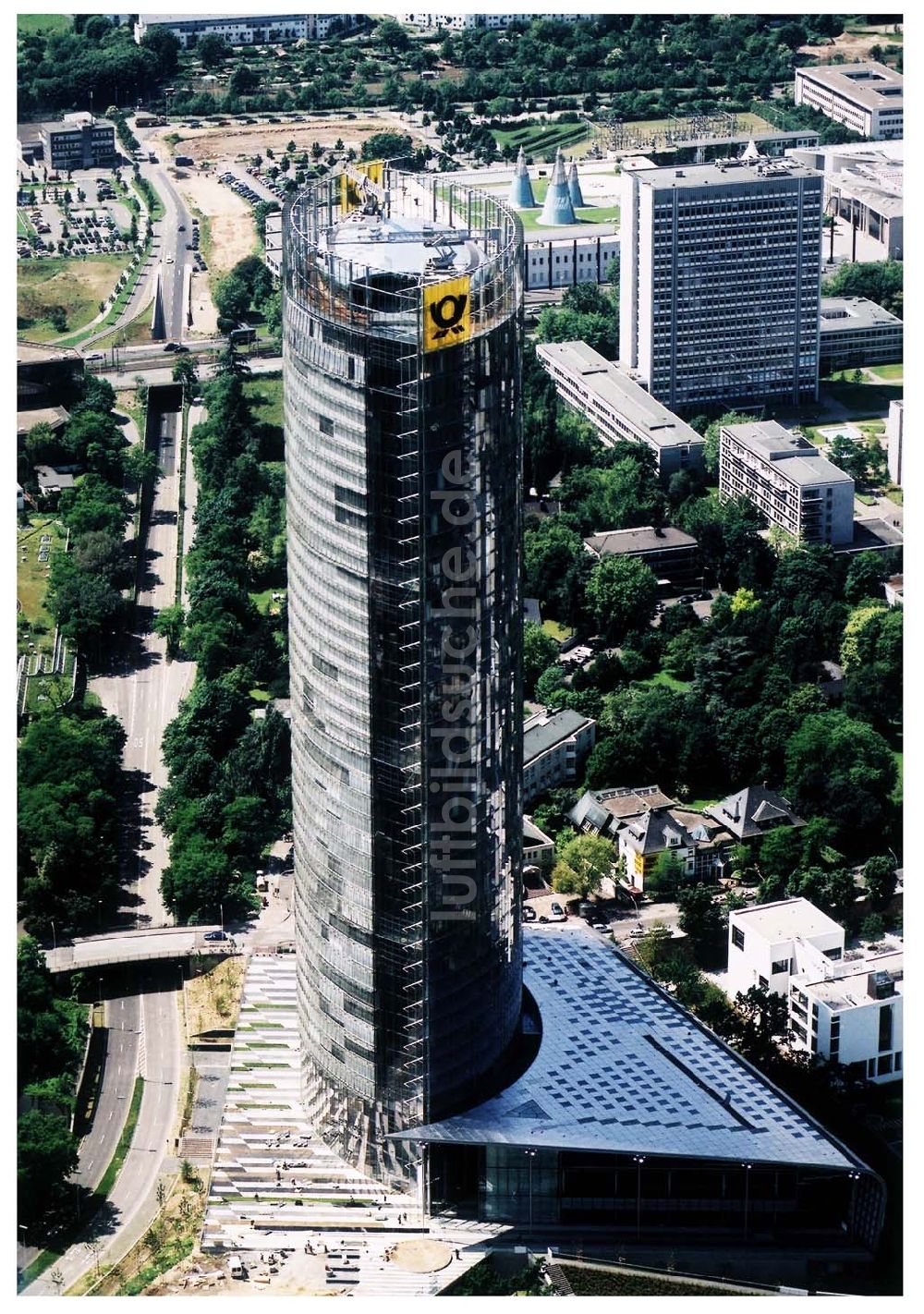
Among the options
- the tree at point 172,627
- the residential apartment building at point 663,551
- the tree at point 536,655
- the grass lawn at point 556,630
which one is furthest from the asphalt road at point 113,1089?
the residential apartment building at point 663,551

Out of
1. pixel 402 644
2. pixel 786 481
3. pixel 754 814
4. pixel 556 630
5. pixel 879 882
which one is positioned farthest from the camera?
pixel 786 481

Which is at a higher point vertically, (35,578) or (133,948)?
(35,578)

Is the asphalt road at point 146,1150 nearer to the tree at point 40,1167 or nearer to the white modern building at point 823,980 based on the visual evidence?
the tree at point 40,1167

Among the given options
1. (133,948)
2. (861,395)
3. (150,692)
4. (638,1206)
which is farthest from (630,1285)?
(861,395)

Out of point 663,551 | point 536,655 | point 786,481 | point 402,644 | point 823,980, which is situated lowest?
point 823,980

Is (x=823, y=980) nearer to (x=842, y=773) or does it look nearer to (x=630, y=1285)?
(x=630, y=1285)

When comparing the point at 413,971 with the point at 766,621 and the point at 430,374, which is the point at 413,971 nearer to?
the point at 430,374

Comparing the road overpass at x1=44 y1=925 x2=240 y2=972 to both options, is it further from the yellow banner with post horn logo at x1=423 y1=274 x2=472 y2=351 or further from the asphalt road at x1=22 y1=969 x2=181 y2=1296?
the yellow banner with post horn logo at x1=423 y1=274 x2=472 y2=351
